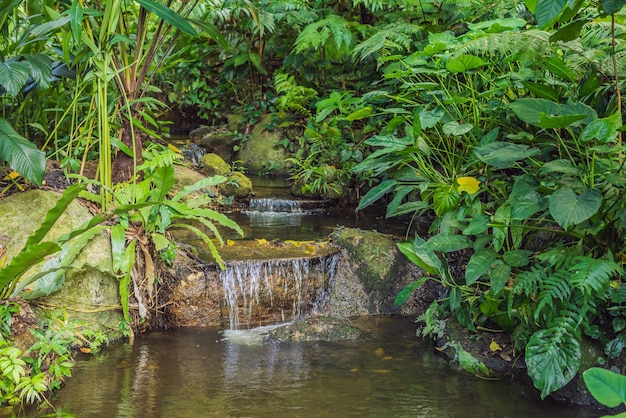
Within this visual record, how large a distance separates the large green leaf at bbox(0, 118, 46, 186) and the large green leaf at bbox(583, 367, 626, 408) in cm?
348

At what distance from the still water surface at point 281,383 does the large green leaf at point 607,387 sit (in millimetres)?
2074

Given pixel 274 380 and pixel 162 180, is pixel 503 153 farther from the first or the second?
pixel 162 180

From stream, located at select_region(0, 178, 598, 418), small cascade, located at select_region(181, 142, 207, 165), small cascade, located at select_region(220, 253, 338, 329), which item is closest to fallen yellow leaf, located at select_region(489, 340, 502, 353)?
stream, located at select_region(0, 178, 598, 418)

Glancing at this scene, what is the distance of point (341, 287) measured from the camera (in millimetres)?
5355

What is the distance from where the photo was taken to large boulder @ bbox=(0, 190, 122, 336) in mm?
4336

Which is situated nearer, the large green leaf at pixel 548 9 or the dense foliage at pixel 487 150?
the large green leaf at pixel 548 9

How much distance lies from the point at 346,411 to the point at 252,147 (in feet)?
19.7

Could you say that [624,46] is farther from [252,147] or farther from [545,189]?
[252,147]

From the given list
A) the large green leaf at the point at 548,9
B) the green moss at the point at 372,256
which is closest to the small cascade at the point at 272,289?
the green moss at the point at 372,256

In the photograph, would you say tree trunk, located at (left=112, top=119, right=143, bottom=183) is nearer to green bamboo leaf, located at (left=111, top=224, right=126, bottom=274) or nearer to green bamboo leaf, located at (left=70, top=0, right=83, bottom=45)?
green bamboo leaf, located at (left=111, top=224, right=126, bottom=274)

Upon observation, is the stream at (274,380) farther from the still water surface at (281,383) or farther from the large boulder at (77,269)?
the large boulder at (77,269)

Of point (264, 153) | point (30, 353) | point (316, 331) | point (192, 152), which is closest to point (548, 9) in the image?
point (316, 331)

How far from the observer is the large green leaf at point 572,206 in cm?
325

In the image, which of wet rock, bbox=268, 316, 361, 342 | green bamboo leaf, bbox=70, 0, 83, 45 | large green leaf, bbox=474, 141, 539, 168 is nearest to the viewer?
large green leaf, bbox=474, 141, 539, 168
